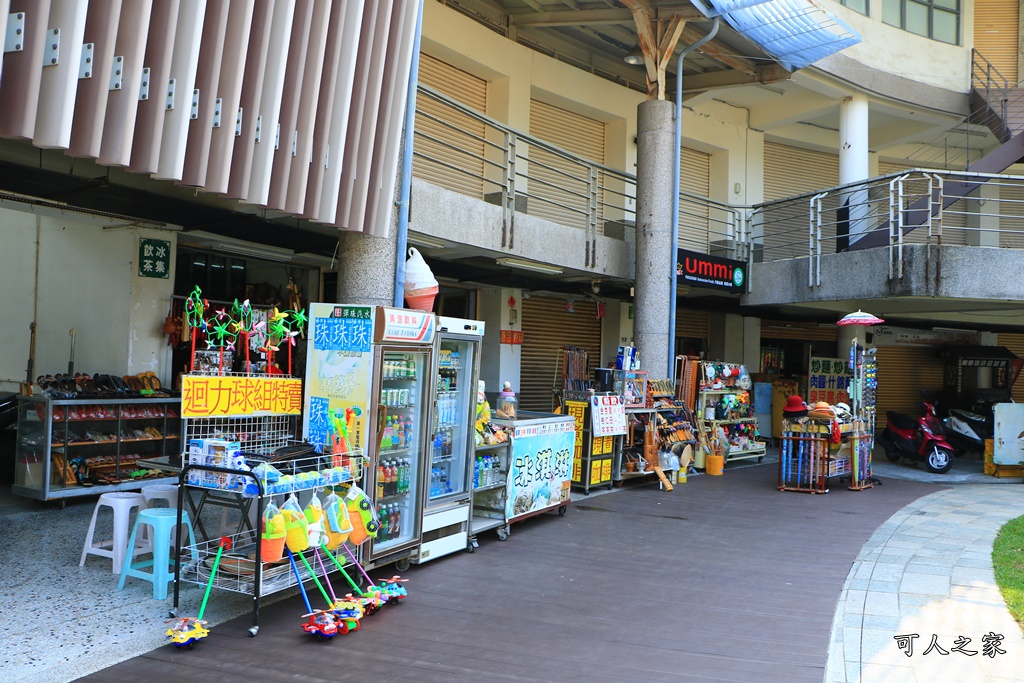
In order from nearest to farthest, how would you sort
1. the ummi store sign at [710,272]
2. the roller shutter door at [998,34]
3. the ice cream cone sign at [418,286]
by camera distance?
1. the ice cream cone sign at [418,286]
2. the ummi store sign at [710,272]
3. the roller shutter door at [998,34]

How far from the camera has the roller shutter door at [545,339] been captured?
1373 centimetres

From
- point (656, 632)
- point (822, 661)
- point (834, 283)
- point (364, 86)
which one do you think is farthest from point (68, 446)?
point (834, 283)

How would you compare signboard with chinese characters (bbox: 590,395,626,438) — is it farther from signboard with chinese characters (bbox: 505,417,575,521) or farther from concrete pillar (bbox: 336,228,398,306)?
concrete pillar (bbox: 336,228,398,306)

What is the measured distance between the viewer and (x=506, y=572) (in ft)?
20.5

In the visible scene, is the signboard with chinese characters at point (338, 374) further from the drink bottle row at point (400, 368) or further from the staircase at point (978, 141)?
the staircase at point (978, 141)

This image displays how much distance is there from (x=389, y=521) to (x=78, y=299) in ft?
17.8

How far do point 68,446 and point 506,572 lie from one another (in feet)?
15.9

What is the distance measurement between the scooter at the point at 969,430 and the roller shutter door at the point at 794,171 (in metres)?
5.44

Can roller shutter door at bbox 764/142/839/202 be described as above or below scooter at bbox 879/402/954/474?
above

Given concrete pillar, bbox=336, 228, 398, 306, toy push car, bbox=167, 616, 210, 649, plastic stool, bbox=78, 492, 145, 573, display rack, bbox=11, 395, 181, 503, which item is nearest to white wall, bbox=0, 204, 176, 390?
display rack, bbox=11, 395, 181, 503

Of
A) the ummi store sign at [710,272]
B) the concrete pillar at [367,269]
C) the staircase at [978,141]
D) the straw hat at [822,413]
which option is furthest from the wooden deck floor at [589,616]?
the staircase at [978,141]

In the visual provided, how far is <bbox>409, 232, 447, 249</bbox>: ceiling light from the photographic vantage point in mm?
8484

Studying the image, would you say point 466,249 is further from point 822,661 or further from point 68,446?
point 822,661

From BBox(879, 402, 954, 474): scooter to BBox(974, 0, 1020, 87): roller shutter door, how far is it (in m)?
8.14
